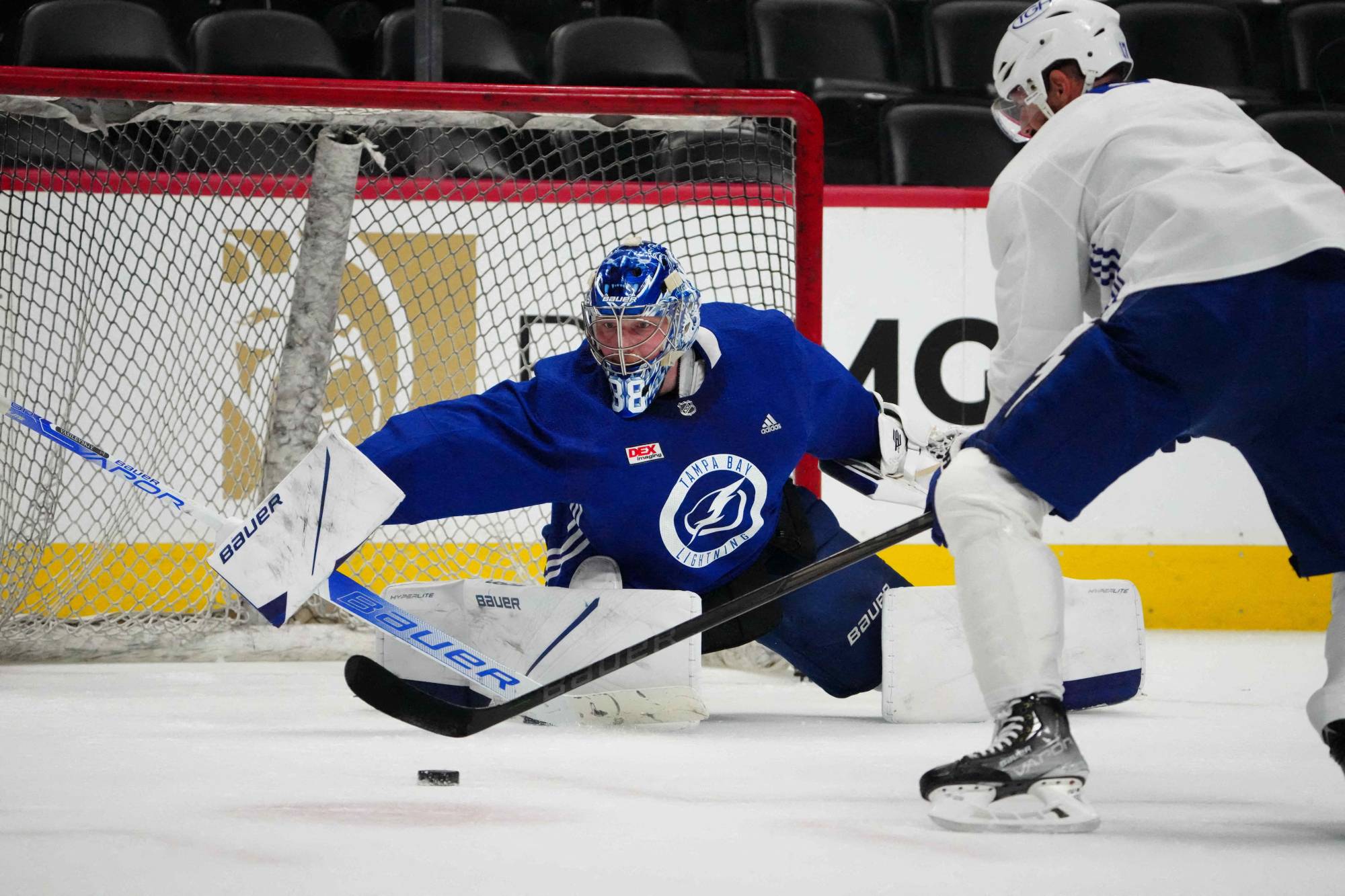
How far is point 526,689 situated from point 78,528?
5.88 ft

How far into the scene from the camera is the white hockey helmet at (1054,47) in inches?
79.5

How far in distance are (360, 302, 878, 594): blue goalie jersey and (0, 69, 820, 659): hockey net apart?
0.68 m

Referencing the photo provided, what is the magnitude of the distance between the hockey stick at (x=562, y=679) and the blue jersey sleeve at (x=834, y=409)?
0.58 m

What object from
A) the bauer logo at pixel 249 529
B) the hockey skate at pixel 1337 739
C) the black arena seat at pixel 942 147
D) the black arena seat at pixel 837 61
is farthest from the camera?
the black arena seat at pixel 837 61

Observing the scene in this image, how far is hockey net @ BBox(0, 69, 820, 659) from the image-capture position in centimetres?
338

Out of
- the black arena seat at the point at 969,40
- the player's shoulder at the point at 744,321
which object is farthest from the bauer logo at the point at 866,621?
the black arena seat at the point at 969,40

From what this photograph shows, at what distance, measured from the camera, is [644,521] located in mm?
2549

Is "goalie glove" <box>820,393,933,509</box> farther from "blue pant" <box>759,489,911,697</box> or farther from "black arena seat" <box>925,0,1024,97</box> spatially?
"black arena seat" <box>925,0,1024,97</box>

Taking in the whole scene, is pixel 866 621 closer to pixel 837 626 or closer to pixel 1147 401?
pixel 837 626

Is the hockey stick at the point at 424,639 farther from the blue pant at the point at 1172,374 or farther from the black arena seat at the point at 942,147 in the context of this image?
the black arena seat at the point at 942,147

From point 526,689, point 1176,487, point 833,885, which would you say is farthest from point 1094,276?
point 1176,487

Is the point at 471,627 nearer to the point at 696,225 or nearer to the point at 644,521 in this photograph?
the point at 644,521

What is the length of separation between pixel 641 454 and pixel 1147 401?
1.04 metres

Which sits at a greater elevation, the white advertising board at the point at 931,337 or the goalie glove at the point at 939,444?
the white advertising board at the point at 931,337
